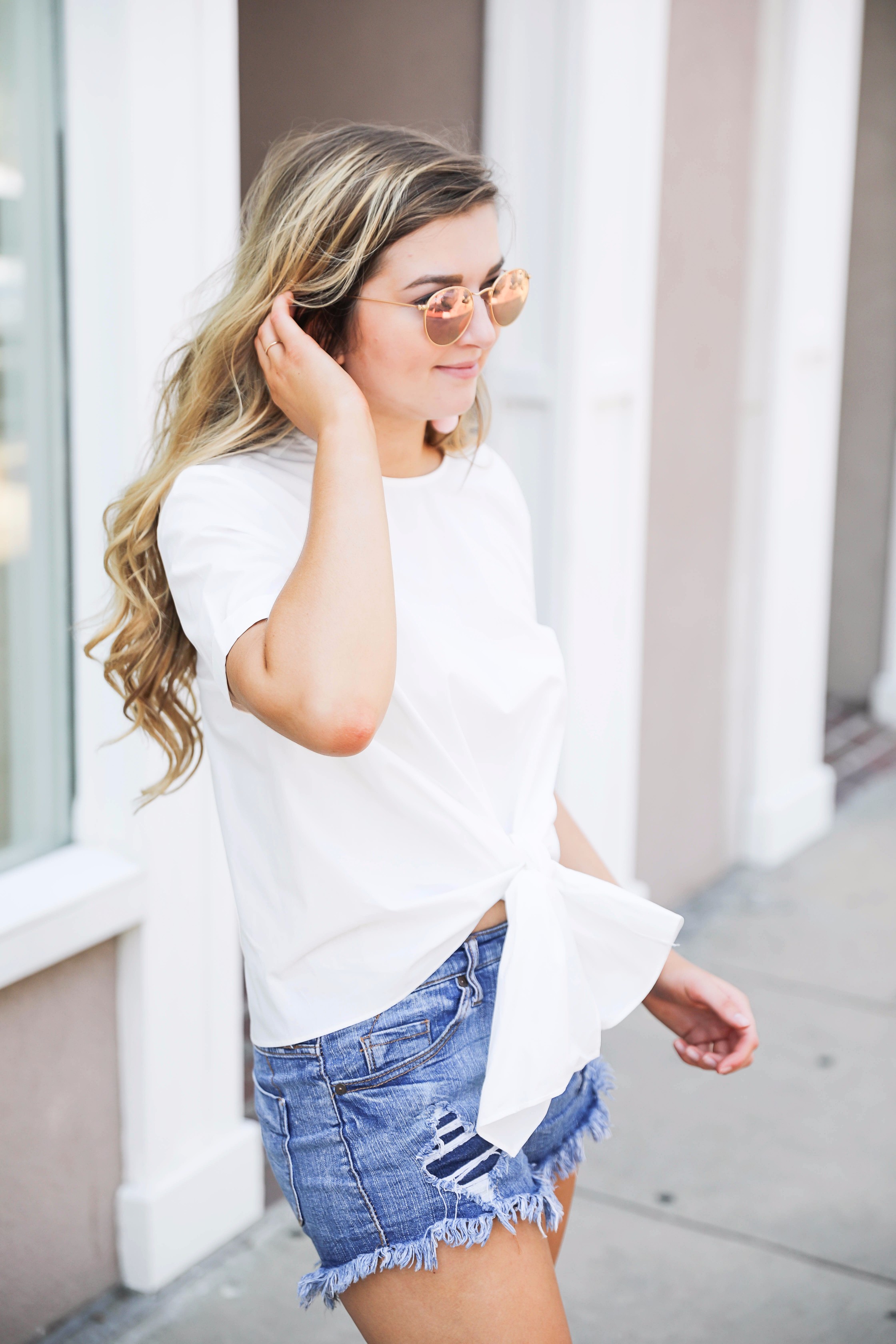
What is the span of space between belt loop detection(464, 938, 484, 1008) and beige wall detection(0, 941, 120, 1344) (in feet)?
3.59

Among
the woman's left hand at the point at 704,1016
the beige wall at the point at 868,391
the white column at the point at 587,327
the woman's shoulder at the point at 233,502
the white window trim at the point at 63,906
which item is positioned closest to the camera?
the woman's shoulder at the point at 233,502

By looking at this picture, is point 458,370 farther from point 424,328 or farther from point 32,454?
point 32,454

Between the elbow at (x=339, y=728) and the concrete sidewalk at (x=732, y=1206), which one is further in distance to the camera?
the concrete sidewalk at (x=732, y=1206)

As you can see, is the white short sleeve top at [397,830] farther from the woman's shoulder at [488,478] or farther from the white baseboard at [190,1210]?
the white baseboard at [190,1210]

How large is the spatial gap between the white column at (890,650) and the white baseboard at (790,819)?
4.51 ft

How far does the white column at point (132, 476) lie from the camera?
2236mm

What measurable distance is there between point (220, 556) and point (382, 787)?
28 centimetres

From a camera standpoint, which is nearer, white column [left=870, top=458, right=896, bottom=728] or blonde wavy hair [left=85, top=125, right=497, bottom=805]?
blonde wavy hair [left=85, top=125, right=497, bottom=805]

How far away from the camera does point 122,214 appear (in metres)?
2.24

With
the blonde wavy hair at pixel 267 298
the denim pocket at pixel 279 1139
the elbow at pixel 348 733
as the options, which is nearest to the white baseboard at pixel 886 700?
the blonde wavy hair at pixel 267 298

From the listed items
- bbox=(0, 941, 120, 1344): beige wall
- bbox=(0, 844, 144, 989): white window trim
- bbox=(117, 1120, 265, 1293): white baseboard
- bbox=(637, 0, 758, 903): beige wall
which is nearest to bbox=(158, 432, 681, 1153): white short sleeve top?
bbox=(0, 844, 144, 989): white window trim

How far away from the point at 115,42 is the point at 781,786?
3378 mm

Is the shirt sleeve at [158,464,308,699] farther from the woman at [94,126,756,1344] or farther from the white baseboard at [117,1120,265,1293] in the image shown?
the white baseboard at [117,1120,265,1293]

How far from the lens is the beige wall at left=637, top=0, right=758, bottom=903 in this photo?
389cm
